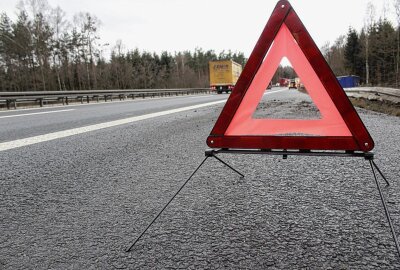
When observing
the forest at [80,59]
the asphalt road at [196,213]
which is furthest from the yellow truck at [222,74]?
the asphalt road at [196,213]

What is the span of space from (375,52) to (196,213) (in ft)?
210

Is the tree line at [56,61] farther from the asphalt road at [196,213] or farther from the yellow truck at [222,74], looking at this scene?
the asphalt road at [196,213]

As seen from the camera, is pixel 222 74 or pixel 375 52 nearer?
pixel 222 74

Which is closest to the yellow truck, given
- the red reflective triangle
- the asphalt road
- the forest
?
the forest

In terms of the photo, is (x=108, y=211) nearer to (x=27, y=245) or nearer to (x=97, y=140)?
(x=27, y=245)

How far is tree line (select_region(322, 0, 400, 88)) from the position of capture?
49.0 m

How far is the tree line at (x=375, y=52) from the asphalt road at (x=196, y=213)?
37.1 meters

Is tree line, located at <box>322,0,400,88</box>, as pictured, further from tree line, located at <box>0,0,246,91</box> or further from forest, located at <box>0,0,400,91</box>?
tree line, located at <box>0,0,246,91</box>

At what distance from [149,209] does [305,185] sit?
1203 mm

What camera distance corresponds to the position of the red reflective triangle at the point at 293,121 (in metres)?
1.55

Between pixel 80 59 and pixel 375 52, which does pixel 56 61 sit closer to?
pixel 80 59

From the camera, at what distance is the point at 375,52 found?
55.1 m

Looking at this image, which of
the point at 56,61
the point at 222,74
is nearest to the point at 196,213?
the point at 222,74

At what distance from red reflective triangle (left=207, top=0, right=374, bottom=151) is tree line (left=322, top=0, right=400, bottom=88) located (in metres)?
37.8
